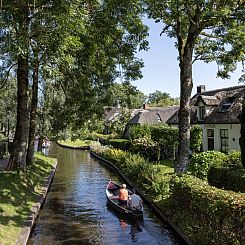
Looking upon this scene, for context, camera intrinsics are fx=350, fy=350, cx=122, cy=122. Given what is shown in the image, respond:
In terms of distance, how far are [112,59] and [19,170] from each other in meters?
8.47

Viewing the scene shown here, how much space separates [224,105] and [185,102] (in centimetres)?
1697

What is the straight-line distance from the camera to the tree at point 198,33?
56.0ft

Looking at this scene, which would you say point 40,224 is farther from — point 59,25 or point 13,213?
point 59,25

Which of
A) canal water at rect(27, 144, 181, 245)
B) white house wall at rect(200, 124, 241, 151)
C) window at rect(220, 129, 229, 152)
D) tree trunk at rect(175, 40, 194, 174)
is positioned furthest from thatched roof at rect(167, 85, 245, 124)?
canal water at rect(27, 144, 181, 245)

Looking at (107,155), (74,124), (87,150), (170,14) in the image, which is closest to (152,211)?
(170,14)

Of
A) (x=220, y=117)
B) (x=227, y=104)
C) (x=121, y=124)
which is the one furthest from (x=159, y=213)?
(x=121, y=124)

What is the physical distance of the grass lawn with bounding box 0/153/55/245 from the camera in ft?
40.0

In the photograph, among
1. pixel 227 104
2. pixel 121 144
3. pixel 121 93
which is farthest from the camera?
pixel 121 144

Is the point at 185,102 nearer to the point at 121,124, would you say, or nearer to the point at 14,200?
the point at 14,200

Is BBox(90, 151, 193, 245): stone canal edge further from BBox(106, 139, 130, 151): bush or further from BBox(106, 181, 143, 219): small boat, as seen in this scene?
BBox(106, 139, 130, 151): bush

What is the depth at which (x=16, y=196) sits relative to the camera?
629 inches

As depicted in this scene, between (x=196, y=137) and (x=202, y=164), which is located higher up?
(x=196, y=137)

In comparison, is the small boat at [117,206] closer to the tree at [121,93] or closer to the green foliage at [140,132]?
the tree at [121,93]

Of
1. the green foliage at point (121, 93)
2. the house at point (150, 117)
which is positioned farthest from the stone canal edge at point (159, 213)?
the house at point (150, 117)
